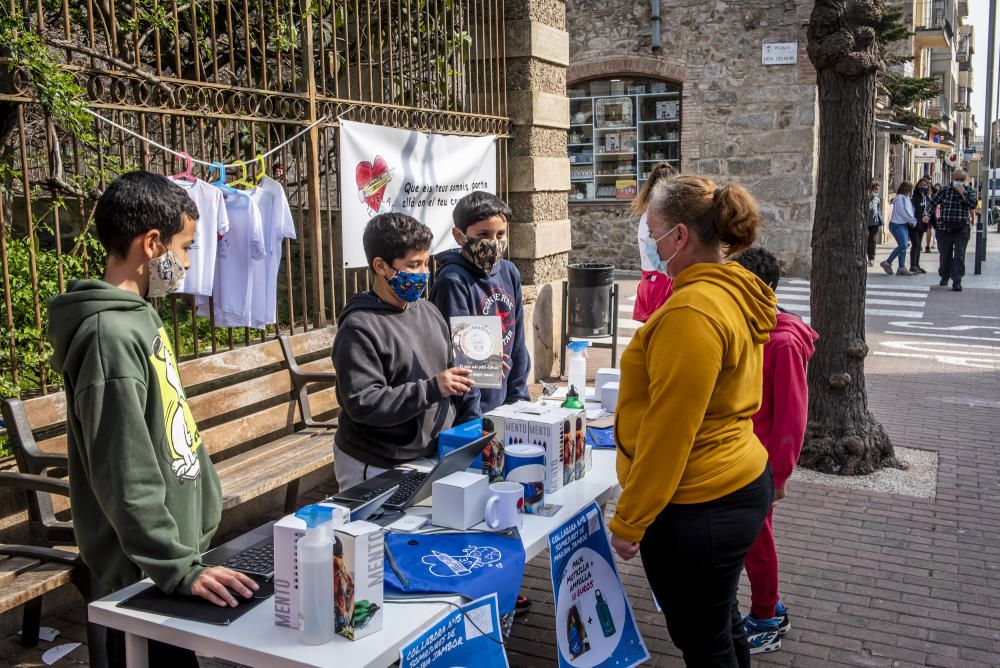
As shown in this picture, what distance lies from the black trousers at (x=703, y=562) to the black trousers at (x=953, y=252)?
14668 millimetres

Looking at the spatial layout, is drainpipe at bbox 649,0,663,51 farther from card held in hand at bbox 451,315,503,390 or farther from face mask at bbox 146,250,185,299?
face mask at bbox 146,250,185,299

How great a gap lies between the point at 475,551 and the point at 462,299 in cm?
183

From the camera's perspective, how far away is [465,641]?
258 centimetres

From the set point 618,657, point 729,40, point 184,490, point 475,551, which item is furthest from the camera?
point 729,40

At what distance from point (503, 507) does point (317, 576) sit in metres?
0.90

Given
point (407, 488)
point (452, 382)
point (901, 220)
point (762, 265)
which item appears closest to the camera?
point (407, 488)

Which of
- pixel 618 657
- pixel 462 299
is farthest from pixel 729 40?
pixel 618 657

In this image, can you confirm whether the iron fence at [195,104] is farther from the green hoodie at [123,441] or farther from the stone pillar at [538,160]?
the green hoodie at [123,441]

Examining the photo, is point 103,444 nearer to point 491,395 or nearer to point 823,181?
point 491,395

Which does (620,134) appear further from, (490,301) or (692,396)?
(692,396)

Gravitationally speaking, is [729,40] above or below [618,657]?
above

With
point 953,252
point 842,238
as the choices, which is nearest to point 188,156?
point 842,238

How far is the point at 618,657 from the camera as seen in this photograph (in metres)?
3.44

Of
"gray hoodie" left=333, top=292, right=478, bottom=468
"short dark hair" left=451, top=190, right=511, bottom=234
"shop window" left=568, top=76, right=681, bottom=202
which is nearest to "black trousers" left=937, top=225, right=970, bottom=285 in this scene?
"shop window" left=568, top=76, right=681, bottom=202
